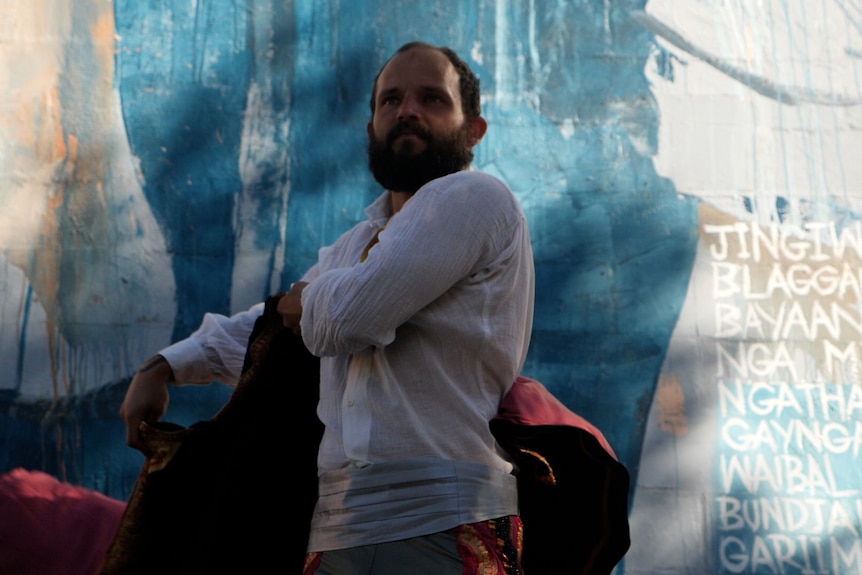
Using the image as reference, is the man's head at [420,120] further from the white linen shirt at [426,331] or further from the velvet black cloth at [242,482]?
the velvet black cloth at [242,482]

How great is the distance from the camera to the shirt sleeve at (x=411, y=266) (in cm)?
176

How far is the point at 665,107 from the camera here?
14.7ft

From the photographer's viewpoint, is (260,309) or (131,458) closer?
(260,309)

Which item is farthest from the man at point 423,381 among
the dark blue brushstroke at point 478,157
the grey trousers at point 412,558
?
the dark blue brushstroke at point 478,157

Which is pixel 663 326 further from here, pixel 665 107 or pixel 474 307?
pixel 474 307

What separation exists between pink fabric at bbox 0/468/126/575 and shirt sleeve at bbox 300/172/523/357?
A: 3.72 feet

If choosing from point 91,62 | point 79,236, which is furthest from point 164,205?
point 91,62

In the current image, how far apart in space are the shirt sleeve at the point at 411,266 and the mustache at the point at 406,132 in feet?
0.86

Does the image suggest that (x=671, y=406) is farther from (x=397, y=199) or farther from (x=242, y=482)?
(x=242, y=482)

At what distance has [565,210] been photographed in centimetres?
438

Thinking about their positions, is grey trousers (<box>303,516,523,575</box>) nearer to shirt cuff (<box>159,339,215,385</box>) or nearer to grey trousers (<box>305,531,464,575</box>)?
grey trousers (<box>305,531,464,575</box>)

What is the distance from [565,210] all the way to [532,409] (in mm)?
2552

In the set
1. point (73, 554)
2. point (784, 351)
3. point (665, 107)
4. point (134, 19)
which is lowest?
point (73, 554)

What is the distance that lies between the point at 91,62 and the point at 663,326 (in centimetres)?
274
